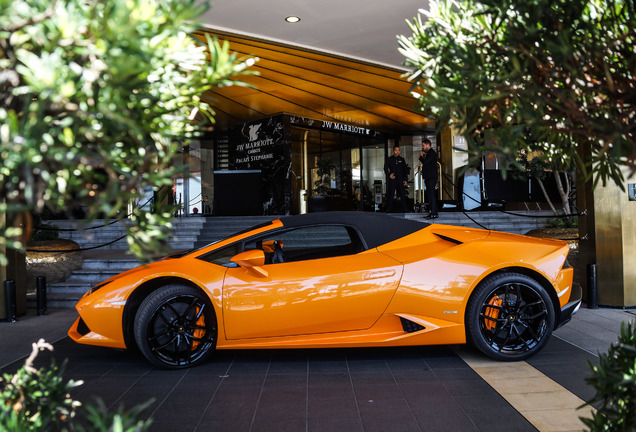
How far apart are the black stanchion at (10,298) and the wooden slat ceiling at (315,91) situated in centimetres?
478

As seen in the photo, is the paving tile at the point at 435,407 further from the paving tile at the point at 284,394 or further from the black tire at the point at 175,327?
the black tire at the point at 175,327

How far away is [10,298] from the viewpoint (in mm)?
6113

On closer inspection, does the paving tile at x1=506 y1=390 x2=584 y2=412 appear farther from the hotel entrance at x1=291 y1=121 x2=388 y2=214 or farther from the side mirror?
the hotel entrance at x1=291 y1=121 x2=388 y2=214

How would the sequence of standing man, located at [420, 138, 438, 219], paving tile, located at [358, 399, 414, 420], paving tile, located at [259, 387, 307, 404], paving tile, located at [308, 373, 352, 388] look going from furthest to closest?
1. standing man, located at [420, 138, 438, 219]
2. paving tile, located at [308, 373, 352, 388]
3. paving tile, located at [259, 387, 307, 404]
4. paving tile, located at [358, 399, 414, 420]

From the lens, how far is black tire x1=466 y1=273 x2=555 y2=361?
4.04 metres

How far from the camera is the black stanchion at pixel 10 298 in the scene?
612 centimetres

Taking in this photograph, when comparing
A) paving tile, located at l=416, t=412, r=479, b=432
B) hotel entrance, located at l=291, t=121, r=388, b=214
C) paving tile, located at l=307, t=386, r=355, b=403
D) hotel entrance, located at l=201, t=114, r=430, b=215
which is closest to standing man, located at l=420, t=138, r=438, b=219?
hotel entrance, located at l=201, t=114, r=430, b=215

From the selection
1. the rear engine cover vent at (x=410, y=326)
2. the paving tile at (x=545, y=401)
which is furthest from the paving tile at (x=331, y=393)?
the paving tile at (x=545, y=401)

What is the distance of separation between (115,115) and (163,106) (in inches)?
13.0

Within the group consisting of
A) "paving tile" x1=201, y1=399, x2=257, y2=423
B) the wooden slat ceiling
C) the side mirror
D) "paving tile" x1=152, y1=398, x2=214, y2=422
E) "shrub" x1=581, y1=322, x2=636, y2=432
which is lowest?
"paving tile" x1=201, y1=399, x2=257, y2=423

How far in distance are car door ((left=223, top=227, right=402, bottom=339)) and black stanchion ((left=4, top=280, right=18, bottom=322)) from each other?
369 centimetres

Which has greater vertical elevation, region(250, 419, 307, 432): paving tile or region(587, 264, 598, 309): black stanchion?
region(587, 264, 598, 309): black stanchion

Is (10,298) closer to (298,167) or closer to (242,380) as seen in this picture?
(242,380)

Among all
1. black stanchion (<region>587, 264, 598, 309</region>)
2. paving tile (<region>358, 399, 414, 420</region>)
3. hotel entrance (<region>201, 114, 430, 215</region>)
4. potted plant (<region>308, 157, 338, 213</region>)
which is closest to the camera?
paving tile (<region>358, 399, 414, 420</region>)
